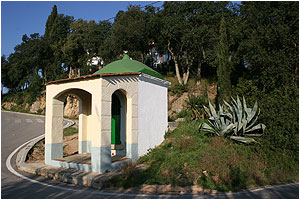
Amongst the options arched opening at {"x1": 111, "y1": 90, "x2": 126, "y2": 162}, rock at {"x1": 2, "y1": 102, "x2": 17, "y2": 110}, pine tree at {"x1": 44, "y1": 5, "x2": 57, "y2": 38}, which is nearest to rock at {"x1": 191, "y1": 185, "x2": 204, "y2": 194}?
arched opening at {"x1": 111, "y1": 90, "x2": 126, "y2": 162}

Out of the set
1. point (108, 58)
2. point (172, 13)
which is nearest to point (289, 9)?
point (172, 13)

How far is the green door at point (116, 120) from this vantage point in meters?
11.2

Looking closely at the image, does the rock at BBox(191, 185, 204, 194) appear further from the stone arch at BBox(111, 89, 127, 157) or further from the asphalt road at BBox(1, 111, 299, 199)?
the stone arch at BBox(111, 89, 127, 157)

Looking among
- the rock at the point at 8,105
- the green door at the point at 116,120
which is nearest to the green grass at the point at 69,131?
the green door at the point at 116,120

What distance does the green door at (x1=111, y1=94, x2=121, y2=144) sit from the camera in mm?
11164

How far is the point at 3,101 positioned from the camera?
4484 cm

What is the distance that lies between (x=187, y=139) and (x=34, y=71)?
36.8 metres

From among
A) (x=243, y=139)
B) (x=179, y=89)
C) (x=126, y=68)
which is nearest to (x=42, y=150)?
(x=126, y=68)

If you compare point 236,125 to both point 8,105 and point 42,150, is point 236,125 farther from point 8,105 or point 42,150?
point 8,105

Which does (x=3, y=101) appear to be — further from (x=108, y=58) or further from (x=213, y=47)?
(x=213, y=47)

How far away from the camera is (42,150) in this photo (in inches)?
502

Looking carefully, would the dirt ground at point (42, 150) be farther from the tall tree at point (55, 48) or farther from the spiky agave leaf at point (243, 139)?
the tall tree at point (55, 48)

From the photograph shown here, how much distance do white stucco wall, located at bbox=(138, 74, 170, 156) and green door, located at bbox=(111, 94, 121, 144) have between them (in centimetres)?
139

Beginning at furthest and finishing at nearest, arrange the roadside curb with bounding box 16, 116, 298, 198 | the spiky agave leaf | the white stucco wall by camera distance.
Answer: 1. the white stucco wall
2. the spiky agave leaf
3. the roadside curb with bounding box 16, 116, 298, 198
